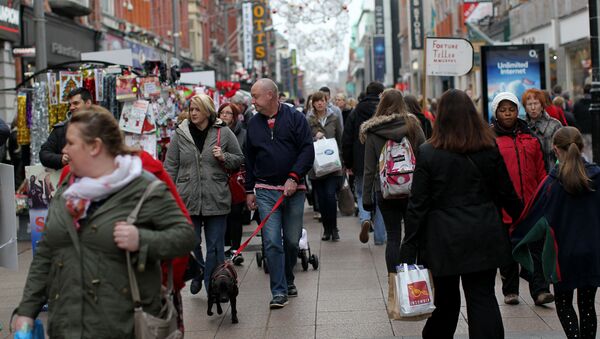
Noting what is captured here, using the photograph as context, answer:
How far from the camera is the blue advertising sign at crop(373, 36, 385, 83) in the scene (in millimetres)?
105062

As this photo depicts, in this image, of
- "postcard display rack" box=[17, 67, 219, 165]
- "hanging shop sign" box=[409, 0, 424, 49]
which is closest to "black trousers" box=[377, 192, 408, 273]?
"postcard display rack" box=[17, 67, 219, 165]

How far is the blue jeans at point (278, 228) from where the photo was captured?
8609 mm

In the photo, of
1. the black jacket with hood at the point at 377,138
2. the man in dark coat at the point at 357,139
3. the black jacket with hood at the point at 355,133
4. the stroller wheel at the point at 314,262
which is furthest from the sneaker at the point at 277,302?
the black jacket with hood at the point at 355,133

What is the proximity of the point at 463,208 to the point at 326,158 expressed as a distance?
22.9 ft

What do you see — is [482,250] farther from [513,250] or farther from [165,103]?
[165,103]

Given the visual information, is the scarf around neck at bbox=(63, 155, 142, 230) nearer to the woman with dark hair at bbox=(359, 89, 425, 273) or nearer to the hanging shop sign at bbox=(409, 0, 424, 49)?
the woman with dark hair at bbox=(359, 89, 425, 273)

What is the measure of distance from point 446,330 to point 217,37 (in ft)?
218

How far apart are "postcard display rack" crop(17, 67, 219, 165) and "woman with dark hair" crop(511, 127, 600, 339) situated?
22.0ft

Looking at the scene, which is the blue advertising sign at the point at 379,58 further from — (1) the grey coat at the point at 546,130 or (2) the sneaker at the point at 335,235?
(1) the grey coat at the point at 546,130

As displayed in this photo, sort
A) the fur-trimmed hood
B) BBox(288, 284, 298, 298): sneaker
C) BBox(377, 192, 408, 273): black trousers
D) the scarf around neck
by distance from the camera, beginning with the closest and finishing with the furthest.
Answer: the scarf around neck, BBox(377, 192, 408, 273): black trousers, the fur-trimmed hood, BBox(288, 284, 298, 298): sneaker

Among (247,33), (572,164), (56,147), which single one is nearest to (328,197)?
(56,147)

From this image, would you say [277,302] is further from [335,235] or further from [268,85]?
[335,235]

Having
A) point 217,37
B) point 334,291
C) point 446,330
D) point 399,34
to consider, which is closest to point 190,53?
point 217,37

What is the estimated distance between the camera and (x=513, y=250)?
629cm
